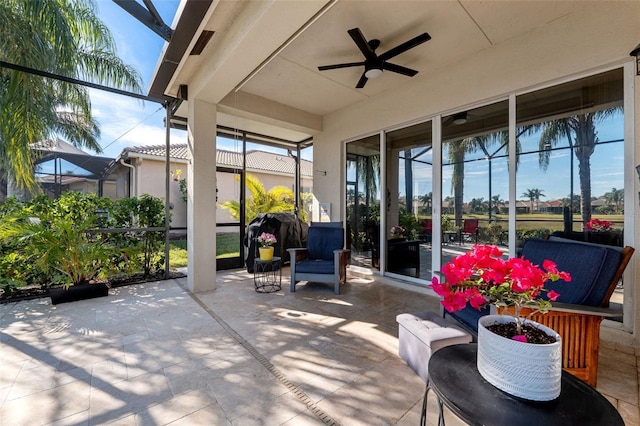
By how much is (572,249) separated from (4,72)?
7.73 meters

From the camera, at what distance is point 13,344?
8.09 ft

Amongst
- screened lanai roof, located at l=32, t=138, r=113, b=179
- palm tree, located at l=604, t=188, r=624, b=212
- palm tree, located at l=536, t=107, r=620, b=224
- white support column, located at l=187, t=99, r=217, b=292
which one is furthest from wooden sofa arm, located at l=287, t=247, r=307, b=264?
screened lanai roof, located at l=32, t=138, r=113, b=179

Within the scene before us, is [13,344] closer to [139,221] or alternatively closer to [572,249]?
[139,221]

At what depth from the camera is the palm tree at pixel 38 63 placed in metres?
3.99

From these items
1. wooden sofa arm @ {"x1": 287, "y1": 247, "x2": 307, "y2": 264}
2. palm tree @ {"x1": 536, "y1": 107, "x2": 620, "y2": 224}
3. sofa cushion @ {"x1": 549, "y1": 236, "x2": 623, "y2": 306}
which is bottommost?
wooden sofa arm @ {"x1": 287, "y1": 247, "x2": 307, "y2": 264}

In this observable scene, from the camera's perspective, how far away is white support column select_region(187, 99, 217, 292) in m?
4.09

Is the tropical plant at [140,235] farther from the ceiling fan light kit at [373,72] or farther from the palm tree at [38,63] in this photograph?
the ceiling fan light kit at [373,72]

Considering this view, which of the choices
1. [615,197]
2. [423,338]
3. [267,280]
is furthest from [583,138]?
[267,280]

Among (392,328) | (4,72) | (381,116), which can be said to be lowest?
(392,328)

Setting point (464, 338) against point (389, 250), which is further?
point (389, 250)

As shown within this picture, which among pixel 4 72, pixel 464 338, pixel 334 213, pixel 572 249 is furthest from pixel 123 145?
pixel 572 249

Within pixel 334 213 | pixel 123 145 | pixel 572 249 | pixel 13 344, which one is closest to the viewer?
pixel 572 249

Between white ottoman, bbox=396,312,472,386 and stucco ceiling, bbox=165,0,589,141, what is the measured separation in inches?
111

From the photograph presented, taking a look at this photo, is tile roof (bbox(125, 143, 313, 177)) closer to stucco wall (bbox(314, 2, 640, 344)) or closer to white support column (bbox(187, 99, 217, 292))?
white support column (bbox(187, 99, 217, 292))
